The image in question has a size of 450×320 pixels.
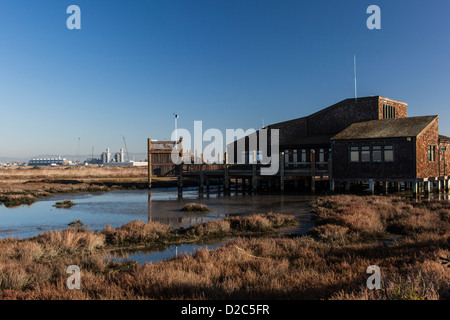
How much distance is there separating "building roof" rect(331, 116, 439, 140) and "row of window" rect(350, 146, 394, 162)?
3.42ft

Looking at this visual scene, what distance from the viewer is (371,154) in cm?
3059

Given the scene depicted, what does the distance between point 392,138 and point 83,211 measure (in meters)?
25.4

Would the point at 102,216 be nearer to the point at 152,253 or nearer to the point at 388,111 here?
the point at 152,253

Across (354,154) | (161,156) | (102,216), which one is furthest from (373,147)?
(161,156)

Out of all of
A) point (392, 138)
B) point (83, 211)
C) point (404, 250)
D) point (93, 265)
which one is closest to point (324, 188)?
point (392, 138)

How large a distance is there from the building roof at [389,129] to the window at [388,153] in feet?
3.41

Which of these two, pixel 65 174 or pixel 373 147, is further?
pixel 65 174

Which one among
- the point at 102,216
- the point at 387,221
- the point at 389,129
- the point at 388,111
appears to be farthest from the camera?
the point at 388,111

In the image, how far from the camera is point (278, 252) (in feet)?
35.6

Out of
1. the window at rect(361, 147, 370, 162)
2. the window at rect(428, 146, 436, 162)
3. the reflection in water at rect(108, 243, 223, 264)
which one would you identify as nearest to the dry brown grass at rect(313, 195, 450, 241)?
the reflection in water at rect(108, 243, 223, 264)

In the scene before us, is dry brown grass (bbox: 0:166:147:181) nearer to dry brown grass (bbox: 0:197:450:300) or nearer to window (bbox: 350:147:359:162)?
window (bbox: 350:147:359:162)

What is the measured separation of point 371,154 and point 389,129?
9.46 feet

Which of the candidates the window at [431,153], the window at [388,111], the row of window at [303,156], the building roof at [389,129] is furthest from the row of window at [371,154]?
the window at [388,111]

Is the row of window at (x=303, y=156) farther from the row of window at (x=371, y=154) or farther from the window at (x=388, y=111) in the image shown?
the window at (x=388, y=111)
